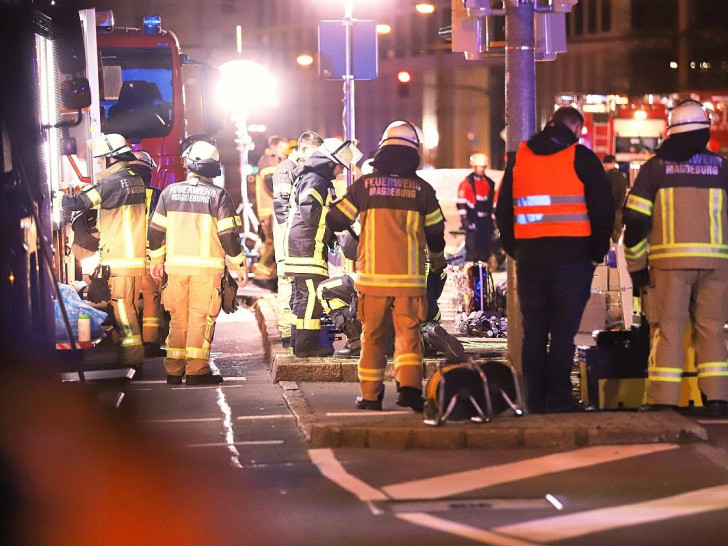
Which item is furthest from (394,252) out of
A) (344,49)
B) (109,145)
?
(344,49)

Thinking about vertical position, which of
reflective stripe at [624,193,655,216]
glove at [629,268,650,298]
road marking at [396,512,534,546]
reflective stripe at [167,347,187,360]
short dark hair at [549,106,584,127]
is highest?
short dark hair at [549,106,584,127]

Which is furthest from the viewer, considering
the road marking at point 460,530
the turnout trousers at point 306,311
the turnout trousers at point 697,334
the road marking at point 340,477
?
the turnout trousers at point 306,311

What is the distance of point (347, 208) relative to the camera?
9.38 meters

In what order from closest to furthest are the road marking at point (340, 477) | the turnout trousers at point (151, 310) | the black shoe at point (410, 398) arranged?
the road marking at point (340, 477) < the black shoe at point (410, 398) < the turnout trousers at point (151, 310)

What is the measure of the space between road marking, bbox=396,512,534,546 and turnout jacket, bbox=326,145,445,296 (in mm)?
2910

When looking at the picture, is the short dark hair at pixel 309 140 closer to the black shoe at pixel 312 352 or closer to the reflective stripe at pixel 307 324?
the reflective stripe at pixel 307 324

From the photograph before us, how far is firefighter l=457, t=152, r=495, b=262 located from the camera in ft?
72.1

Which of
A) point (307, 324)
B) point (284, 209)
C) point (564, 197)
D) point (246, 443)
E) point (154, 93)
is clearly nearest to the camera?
point (246, 443)

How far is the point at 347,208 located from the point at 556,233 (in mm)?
1475

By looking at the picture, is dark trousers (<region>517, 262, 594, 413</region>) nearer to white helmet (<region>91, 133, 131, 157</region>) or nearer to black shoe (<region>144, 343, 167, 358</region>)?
white helmet (<region>91, 133, 131, 157</region>)

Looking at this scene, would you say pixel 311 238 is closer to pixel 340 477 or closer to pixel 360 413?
pixel 360 413

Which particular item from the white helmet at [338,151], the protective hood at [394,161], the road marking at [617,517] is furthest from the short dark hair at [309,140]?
A: the road marking at [617,517]

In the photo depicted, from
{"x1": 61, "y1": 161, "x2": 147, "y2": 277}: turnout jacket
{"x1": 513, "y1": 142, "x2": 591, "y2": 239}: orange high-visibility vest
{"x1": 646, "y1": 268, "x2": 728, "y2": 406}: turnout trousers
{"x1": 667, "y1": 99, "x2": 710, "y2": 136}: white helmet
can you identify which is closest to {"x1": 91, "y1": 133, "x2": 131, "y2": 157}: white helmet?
{"x1": 61, "y1": 161, "x2": 147, "y2": 277}: turnout jacket

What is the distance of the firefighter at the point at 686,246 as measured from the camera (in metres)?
8.92
